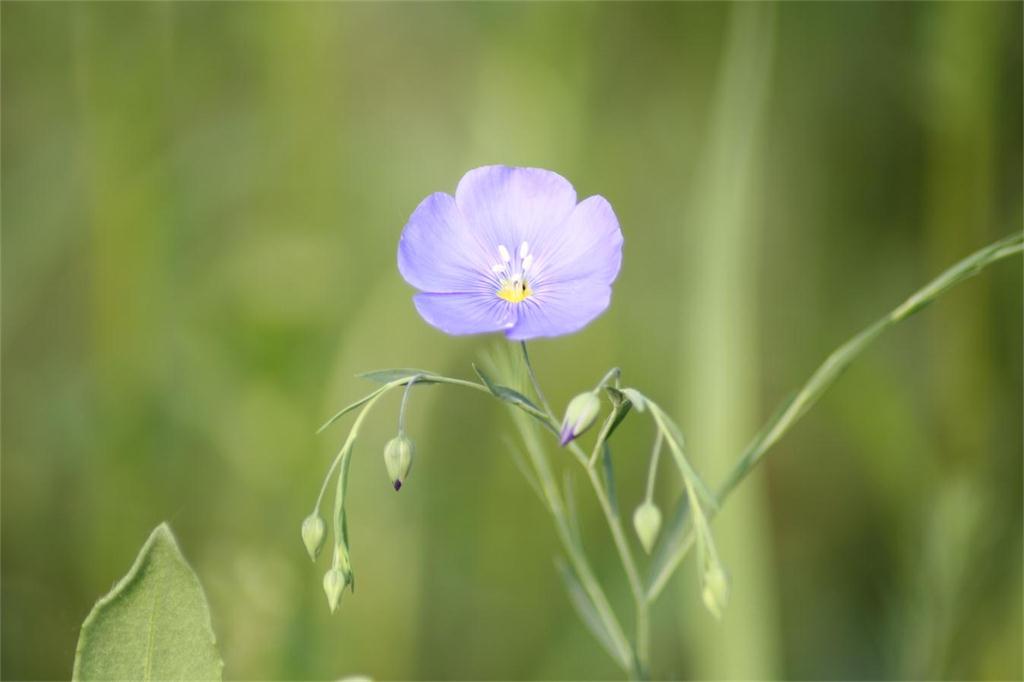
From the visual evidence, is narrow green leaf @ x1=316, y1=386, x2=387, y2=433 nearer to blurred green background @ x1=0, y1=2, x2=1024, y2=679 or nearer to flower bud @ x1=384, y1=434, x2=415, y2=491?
flower bud @ x1=384, y1=434, x2=415, y2=491

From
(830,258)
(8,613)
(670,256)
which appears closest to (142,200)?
(8,613)

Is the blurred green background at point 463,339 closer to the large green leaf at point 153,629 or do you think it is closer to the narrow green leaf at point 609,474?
the narrow green leaf at point 609,474

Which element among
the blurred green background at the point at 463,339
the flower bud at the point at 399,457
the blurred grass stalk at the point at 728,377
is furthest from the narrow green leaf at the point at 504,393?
the blurred green background at the point at 463,339

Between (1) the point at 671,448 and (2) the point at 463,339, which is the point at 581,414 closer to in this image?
(1) the point at 671,448

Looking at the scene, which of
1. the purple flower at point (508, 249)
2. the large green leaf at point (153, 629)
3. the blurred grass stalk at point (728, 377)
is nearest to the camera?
the large green leaf at point (153, 629)

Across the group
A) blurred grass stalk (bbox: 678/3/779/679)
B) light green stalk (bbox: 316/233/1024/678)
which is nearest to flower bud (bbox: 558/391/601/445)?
light green stalk (bbox: 316/233/1024/678)

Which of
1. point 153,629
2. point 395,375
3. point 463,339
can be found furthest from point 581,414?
point 463,339

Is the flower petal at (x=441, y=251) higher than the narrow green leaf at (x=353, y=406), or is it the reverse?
the flower petal at (x=441, y=251)
